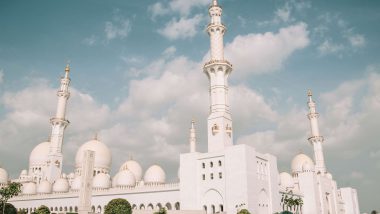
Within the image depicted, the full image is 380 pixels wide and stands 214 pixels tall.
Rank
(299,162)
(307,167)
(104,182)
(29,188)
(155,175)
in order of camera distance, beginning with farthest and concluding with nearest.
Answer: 1. (299,162)
2. (29,188)
3. (307,167)
4. (155,175)
5. (104,182)

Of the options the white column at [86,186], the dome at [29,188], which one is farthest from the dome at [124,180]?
the dome at [29,188]

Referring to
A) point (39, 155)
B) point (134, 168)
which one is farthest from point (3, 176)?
point (134, 168)

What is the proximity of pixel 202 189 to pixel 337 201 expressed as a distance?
42007mm

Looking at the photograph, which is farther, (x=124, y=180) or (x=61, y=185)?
(x=61, y=185)

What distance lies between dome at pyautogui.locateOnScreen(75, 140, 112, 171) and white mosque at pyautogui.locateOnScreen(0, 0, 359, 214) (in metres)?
0.21

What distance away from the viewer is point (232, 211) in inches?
1869

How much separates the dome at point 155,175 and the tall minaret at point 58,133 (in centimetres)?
2190

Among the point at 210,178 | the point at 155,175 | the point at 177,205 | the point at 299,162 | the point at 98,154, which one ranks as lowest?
the point at 177,205

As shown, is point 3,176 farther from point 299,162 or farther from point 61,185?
point 299,162

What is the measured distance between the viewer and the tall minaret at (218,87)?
53406 mm

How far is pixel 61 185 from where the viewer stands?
70750mm

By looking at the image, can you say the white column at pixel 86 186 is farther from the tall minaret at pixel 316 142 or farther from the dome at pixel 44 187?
the tall minaret at pixel 316 142

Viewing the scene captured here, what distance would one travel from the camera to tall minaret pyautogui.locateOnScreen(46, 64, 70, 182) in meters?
75.6

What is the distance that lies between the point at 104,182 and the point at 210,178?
2476 centimetres
